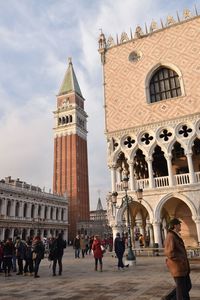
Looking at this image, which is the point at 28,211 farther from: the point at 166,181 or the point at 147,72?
the point at 147,72

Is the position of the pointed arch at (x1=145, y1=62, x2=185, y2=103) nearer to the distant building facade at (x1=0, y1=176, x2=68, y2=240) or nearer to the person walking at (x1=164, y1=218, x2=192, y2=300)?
the person walking at (x1=164, y1=218, x2=192, y2=300)

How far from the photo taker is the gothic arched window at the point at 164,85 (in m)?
19.0

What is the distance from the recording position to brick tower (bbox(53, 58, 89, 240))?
58438 millimetres

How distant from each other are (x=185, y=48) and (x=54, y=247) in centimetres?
1514

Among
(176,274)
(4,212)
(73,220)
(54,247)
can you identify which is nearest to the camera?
(176,274)

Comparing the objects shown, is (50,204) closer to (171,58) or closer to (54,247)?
(171,58)

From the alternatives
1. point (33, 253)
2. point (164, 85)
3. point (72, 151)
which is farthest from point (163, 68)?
point (72, 151)

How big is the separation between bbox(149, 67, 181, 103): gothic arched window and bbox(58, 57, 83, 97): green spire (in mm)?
48762

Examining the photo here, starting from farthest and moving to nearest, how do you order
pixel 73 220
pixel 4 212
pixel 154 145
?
1. pixel 73 220
2. pixel 4 212
3. pixel 154 145

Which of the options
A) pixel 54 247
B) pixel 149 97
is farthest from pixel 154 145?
Answer: pixel 54 247

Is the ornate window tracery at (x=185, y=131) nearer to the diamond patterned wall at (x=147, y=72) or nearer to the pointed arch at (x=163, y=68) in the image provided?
the diamond patterned wall at (x=147, y=72)

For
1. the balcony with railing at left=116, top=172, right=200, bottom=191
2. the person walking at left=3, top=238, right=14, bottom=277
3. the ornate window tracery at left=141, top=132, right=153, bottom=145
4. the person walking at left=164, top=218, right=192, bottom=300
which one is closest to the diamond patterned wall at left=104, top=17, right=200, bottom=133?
the ornate window tracery at left=141, top=132, right=153, bottom=145

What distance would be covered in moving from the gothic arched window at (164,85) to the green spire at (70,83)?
48.8 m

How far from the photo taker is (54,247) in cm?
1018
